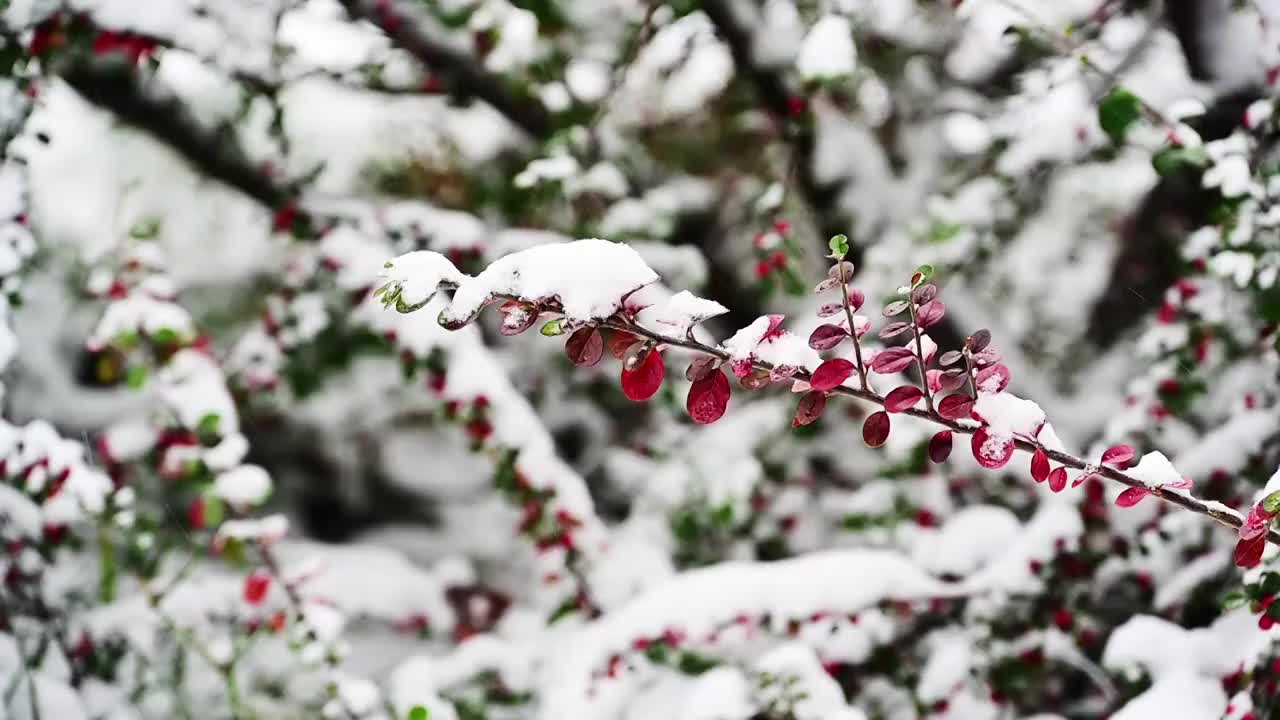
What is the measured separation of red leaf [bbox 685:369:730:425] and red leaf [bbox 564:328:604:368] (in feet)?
0.33

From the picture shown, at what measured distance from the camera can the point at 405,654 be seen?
2.99 metres

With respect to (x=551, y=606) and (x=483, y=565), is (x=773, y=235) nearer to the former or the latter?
(x=551, y=606)

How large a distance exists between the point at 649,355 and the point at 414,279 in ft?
0.74

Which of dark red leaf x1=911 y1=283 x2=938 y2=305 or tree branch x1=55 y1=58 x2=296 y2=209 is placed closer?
dark red leaf x1=911 y1=283 x2=938 y2=305

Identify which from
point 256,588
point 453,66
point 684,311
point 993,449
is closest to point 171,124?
point 453,66

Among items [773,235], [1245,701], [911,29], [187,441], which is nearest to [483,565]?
[187,441]

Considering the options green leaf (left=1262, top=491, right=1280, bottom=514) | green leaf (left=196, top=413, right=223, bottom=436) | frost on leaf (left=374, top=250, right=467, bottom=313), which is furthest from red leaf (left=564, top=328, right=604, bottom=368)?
green leaf (left=196, top=413, right=223, bottom=436)

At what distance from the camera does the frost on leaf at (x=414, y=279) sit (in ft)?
2.45

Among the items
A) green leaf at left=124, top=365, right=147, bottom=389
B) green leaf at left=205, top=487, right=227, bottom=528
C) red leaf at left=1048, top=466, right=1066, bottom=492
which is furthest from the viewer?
green leaf at left=124, top=365, right=147, bottom=389

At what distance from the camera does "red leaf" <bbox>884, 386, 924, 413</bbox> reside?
2.62 ft

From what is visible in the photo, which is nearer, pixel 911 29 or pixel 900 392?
pixel 900 392

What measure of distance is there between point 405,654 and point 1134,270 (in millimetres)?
2710

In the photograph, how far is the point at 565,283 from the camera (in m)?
0.77

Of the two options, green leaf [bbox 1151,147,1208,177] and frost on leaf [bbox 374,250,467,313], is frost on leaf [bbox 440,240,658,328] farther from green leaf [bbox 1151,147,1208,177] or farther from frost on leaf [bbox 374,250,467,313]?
green leaf [bbox 1151,147,1208,177]
